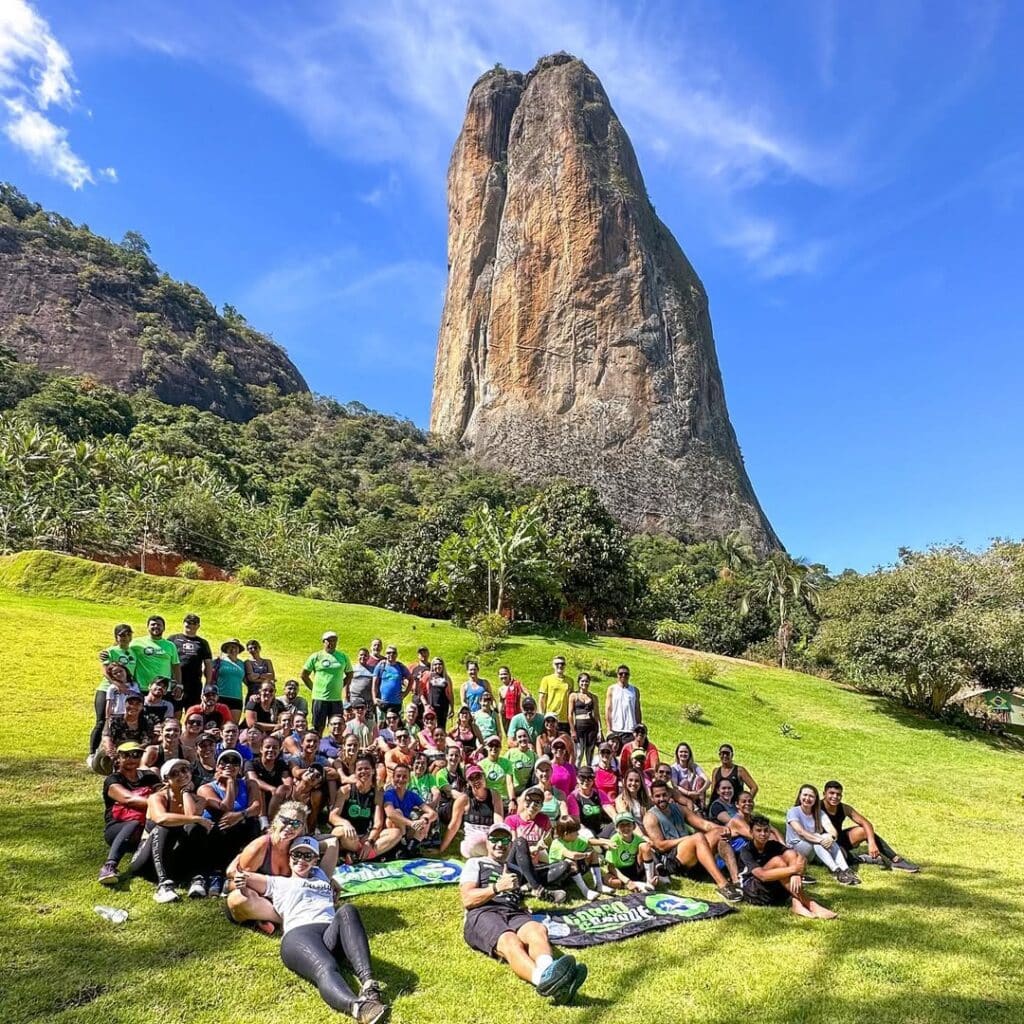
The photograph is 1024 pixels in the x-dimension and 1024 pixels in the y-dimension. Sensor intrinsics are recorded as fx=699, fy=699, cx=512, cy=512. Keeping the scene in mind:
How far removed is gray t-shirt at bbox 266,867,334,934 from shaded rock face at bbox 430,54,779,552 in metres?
88.5

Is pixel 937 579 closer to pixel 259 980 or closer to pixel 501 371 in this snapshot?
pixel 259 980

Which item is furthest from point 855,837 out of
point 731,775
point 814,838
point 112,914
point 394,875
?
point 112,914

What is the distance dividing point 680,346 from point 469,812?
108 m

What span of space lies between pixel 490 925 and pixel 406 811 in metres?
2.76

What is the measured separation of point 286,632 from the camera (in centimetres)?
2847

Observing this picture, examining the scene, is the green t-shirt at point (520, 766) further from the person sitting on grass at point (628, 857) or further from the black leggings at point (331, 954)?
the black leggings at point (331, 954)

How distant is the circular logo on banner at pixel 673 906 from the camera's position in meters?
6.73

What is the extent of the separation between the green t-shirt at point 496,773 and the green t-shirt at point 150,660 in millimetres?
4662

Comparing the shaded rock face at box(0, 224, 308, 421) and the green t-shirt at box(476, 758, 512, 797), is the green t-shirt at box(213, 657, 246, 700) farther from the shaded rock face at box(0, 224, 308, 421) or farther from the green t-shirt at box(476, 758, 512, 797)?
the shaded rock face at box(0, 224, 308, 421)

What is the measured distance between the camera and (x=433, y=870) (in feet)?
24.5

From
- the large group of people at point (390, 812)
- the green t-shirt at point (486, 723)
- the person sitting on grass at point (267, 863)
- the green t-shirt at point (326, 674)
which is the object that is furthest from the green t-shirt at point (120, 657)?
the green t-shirt at point (486, 723)

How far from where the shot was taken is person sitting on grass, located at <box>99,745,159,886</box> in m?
6.56

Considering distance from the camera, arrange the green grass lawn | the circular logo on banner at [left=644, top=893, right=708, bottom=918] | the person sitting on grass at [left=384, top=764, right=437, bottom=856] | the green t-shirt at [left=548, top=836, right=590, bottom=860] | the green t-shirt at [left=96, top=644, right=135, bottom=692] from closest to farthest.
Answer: the green grass lawn < the circular logo on banner at [left=644, top=893, right=708, bottom=918] < the green t-shirt at [left=548, top=836, right=590, bottom=860] < the person sitting on grass at [left=384, top=764, right=437, bottom=856] < the green t-shirt at [left=96, top=644, right=135, bottom=692]

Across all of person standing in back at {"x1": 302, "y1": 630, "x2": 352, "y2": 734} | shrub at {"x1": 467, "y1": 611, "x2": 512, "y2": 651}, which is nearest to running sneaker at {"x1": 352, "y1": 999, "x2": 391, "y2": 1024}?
person standing in back at {"x1": 302, "y1": 630, "x2": 352, "y2": 734}
